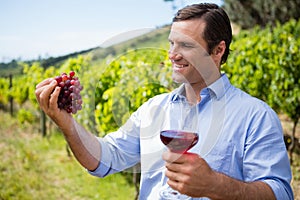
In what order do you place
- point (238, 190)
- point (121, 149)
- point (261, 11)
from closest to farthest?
1. point (238, 190)
2. point (121, 149)
3. point (261, 11)

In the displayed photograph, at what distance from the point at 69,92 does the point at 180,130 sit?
1.36 feet

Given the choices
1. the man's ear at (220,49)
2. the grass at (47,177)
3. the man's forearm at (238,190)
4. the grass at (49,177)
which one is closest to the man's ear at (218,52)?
the man's ear at (220,49)

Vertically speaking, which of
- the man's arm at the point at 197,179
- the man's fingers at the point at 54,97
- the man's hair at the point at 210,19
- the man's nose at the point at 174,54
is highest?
the man's hair at the point at 210,19

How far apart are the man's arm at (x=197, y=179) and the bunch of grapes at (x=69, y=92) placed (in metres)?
0.43

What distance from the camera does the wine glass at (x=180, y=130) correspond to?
1248 millimetres

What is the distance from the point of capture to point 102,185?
566 cm

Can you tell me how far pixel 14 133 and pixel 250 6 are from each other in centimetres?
1781

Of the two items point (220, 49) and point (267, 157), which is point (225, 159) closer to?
point (267, 157)

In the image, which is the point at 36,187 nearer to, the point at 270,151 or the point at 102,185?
the point at 102,185

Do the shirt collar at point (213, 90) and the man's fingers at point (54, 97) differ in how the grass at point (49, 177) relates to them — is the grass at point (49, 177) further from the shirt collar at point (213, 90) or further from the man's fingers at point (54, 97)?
the man's fingers at point (54, 97)

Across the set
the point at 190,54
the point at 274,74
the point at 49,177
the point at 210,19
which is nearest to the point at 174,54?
the point at 190,54

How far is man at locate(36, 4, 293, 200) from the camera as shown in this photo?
134cm

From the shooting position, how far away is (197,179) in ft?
4.06

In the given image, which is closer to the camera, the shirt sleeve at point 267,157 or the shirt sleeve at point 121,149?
the shirt sleeve at point 267,157
